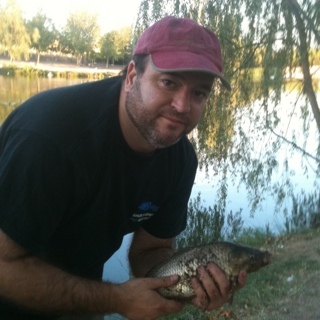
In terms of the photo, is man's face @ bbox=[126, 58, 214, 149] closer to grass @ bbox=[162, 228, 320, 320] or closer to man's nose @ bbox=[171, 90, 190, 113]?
man's nose @ bbox=[171, 90, 190, 113]

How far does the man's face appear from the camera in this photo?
6.31 feet

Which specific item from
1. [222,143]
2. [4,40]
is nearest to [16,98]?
[4,40]

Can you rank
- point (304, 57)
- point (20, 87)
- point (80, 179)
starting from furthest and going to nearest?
point (20, 87)
point (304, 57)
point (80, 179)

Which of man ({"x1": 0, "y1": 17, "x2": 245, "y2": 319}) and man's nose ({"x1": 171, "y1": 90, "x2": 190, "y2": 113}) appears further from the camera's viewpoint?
man's nose ({"x1": 171, "y1": 90, "x2": 190, "y2": 113})

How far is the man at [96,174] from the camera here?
1679 mm

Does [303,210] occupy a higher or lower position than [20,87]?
lower

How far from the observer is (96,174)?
188cm

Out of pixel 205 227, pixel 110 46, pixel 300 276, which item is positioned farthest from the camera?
pixel 110 46

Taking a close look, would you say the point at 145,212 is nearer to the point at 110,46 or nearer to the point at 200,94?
the point at 200,94

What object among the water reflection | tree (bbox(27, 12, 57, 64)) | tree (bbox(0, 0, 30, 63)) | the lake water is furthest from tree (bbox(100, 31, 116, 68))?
tree (bbox(27, 12, 57, 64))

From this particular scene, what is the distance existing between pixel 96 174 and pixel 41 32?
24.3 m

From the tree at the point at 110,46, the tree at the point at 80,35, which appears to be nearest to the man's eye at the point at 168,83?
the tree at the point at 110,46

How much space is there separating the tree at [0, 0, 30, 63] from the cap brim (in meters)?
20.5

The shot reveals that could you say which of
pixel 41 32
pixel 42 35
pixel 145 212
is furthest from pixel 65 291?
pixel 42 35
